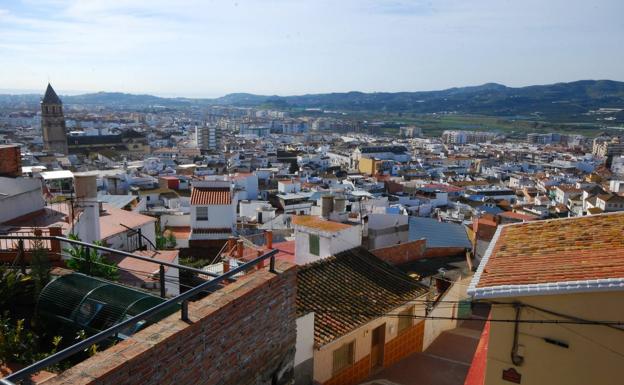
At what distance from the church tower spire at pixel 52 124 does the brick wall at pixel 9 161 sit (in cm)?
6697

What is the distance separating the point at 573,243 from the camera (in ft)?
21.2

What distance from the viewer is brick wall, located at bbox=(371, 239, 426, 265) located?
14447mm

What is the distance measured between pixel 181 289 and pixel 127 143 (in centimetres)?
8418

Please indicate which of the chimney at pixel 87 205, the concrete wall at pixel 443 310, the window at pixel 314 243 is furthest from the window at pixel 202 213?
the concrete wall at pixel 443 310

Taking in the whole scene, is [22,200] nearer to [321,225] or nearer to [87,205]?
[87,205]

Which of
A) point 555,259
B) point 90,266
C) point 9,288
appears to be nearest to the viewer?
point 9,288

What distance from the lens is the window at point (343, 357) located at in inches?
389

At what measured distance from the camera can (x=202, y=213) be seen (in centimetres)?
1883

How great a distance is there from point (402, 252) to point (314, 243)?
3.76m

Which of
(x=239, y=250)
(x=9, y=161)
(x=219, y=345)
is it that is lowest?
(x=239, y=250)

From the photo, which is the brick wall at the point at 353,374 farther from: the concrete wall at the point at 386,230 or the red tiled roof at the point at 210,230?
the red tiled roof at the point at 210,230

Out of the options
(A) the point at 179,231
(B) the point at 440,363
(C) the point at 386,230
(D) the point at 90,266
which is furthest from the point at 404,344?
(A) the point at 179,231

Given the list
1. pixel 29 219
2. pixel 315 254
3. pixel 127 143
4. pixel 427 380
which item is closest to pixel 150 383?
pixel 427 380

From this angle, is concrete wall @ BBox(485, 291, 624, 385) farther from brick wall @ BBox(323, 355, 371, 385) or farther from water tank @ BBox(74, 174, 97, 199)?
water tank @ BBox(74, 174, 97, 199)
